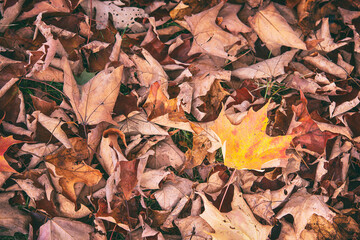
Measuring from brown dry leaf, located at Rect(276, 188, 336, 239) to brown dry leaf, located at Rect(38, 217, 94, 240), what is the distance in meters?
1.17

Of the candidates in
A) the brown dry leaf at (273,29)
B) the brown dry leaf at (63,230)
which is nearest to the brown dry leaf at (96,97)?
the brown dry leaf at (63,230)

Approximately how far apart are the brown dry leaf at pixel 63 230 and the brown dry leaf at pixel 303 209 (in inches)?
A: 45.9

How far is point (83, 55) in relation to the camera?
5.90 ft

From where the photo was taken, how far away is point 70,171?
1.60 meters

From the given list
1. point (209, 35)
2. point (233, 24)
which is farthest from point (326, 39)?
point (209, 35)

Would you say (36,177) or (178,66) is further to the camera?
(178,66)

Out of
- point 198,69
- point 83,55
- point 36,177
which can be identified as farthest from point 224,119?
point 36,177

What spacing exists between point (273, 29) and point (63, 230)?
69.8 inches

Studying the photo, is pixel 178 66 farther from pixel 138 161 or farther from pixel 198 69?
pixel 138 161

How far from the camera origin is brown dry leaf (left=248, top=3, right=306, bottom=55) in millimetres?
1807

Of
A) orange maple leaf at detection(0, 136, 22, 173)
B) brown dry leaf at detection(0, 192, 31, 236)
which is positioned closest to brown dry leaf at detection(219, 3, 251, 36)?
orange maple leaf at detection(0, 136, 22, 173)

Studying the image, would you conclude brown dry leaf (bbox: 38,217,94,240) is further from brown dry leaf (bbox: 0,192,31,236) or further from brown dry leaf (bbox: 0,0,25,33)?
brown dry leaf (bbox: 0,0,25,33)

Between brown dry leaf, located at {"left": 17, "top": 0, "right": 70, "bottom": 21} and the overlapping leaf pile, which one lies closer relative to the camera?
the overlapping leaf pile

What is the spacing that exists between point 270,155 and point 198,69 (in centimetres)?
70
